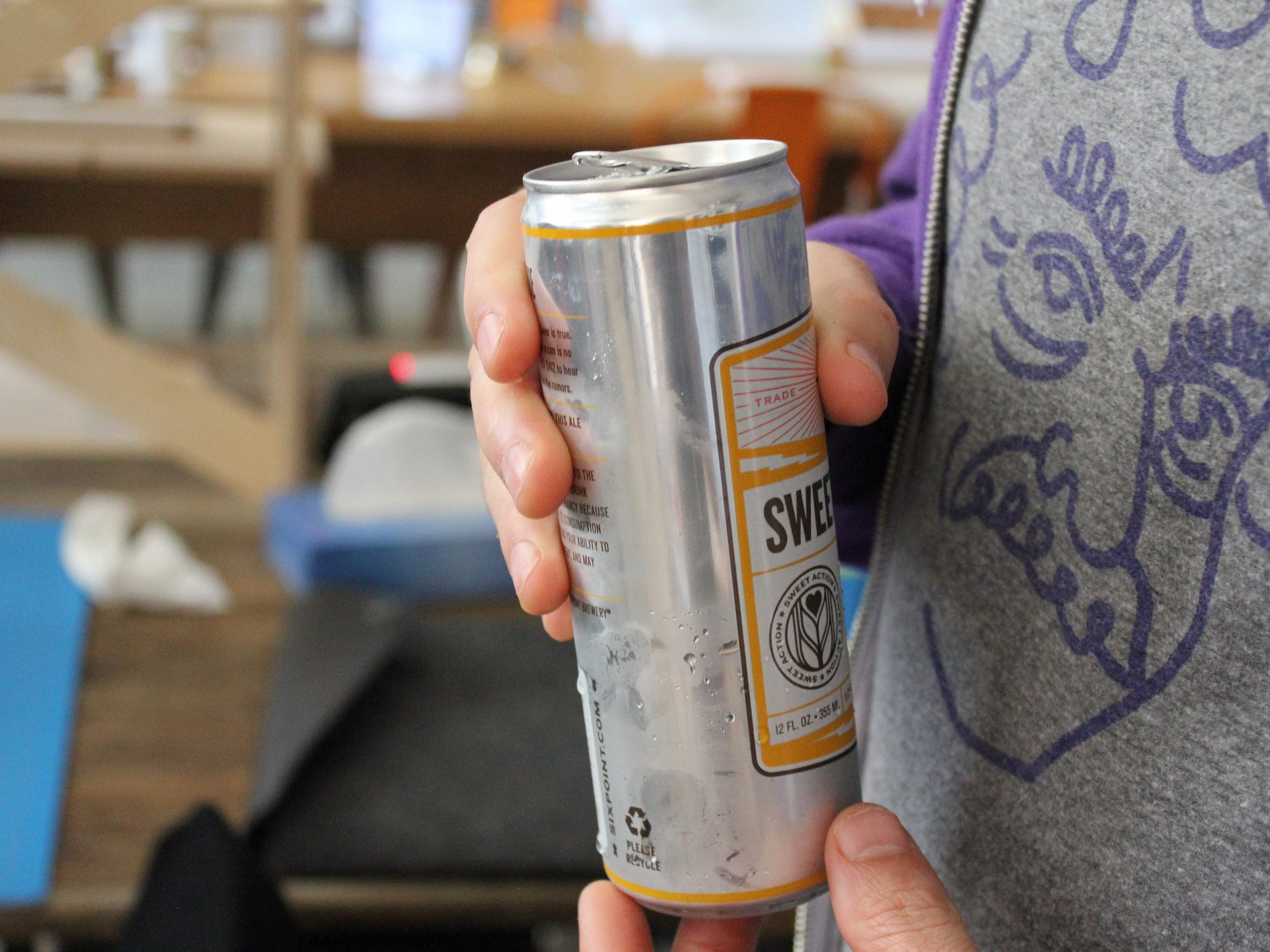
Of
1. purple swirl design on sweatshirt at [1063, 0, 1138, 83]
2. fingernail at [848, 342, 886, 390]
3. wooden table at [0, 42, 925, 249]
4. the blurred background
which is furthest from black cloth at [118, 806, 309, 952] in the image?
wooden table at [0, 42, 925, 249]

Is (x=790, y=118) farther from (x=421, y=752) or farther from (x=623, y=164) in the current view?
(x=623, y=164)

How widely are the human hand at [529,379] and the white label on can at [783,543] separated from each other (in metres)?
0.02

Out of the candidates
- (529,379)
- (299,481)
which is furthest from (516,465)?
(299,481)

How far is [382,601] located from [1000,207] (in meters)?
0.91

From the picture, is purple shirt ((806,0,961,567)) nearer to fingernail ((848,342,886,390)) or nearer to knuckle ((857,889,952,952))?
fingernail ((848,342,886,390))

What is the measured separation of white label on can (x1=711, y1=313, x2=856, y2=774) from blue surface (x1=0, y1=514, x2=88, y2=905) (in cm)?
72

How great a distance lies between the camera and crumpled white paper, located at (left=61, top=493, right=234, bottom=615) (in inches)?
49.4

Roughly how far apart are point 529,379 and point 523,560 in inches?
2.7

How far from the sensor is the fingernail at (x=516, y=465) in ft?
1.36

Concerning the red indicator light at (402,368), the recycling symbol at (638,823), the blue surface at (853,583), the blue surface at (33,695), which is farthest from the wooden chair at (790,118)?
the recycling symbol at (638,823)

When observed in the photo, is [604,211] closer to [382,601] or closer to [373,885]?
[373,885]

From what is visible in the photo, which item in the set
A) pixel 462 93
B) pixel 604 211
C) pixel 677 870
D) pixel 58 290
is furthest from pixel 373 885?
pixel 58 290

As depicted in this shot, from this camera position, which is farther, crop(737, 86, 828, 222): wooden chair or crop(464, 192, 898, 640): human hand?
crop(737, 86, 828, 222): wooden chair

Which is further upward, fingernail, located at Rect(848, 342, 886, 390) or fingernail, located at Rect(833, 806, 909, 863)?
fingernail, located at Rect(848, 342, 886, 390)
